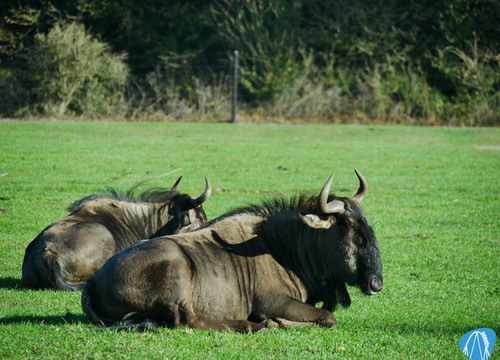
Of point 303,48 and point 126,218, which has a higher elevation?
point 303,48

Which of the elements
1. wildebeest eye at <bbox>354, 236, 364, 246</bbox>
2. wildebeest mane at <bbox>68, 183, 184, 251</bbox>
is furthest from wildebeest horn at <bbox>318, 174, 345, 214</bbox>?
wildebeest mane at <bbox>68, 183, 184, 251</bbox>

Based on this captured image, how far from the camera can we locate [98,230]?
8.29 metres

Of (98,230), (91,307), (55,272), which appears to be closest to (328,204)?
(91,307)

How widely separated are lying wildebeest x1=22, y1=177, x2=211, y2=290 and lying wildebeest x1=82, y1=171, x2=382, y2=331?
171 cm

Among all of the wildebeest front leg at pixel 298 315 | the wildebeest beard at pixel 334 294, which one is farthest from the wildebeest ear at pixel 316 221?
the wildebeest front leg at pixel 298 315

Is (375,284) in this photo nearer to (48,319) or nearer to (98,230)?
(48,319)

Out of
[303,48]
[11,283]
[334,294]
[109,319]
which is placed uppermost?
[303,48]

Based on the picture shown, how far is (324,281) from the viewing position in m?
6.64

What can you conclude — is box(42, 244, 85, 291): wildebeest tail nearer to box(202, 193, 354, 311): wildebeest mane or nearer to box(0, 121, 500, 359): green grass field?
box(0, 121, 500, 359): green grass field

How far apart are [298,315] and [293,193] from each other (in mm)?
8174

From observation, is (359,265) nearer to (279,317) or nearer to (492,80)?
(279,317)

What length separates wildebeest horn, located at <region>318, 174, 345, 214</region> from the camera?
20.2 feet

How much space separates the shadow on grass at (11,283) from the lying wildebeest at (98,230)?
106 mm

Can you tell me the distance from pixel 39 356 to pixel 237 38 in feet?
94.6
